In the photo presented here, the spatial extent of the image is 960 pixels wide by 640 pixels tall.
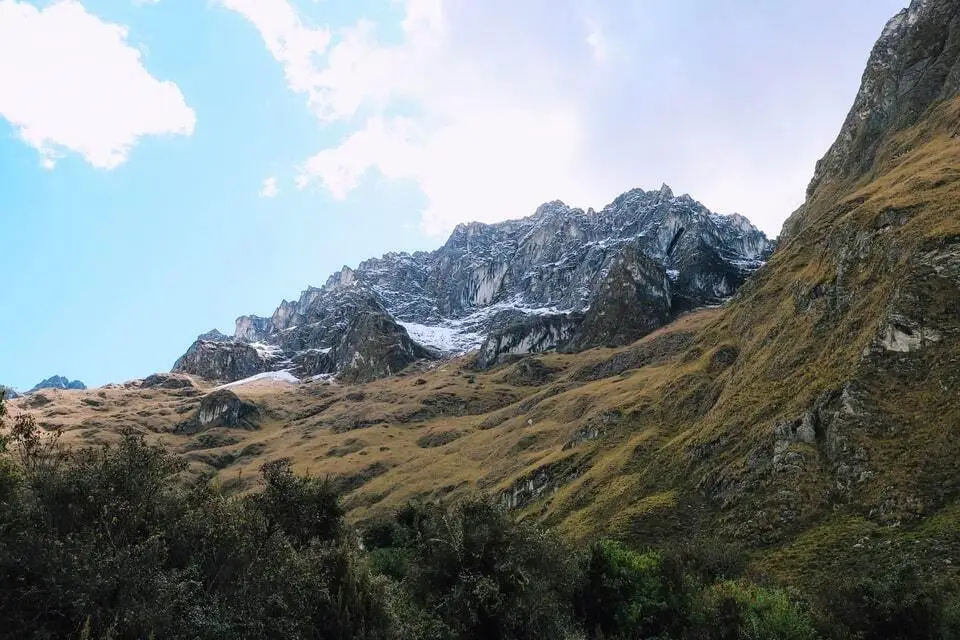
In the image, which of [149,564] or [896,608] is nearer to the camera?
[149,564]

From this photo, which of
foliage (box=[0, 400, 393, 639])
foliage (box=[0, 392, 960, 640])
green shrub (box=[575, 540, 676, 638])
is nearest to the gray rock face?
green shrub (box=[575, 540, 676, 638])

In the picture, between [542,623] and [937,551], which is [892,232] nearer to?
[937,551]

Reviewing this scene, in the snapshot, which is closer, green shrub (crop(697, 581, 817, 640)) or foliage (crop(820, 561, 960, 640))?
foliage (crop(820, 561, 960, 640))

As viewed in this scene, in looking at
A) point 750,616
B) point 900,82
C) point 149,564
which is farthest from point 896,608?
point 900,82

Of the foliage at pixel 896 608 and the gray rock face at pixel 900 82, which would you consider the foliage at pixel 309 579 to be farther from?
the gray rock face at pixel 900 82

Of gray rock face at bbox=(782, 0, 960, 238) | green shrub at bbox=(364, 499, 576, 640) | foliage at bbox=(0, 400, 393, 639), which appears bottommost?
green shrub at bbox=(364, 499, 576, 640)

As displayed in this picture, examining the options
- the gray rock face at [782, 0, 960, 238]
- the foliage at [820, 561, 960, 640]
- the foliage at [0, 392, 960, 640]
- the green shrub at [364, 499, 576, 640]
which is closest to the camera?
the foliage at [0, 392, 960, 640]

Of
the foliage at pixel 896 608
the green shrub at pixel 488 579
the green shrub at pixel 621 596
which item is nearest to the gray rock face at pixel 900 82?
the foliage at pixel 896 608

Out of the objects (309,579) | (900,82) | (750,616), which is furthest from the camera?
(900,82)

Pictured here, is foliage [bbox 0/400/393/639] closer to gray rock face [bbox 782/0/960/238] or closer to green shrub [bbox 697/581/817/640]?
green shrub [bbox 697/581/817/640]

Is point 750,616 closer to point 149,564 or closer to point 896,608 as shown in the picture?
point 896,608

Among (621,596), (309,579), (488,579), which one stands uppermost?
(309,579)

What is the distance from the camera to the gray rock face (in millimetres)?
142500

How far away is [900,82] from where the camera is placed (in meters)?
152
